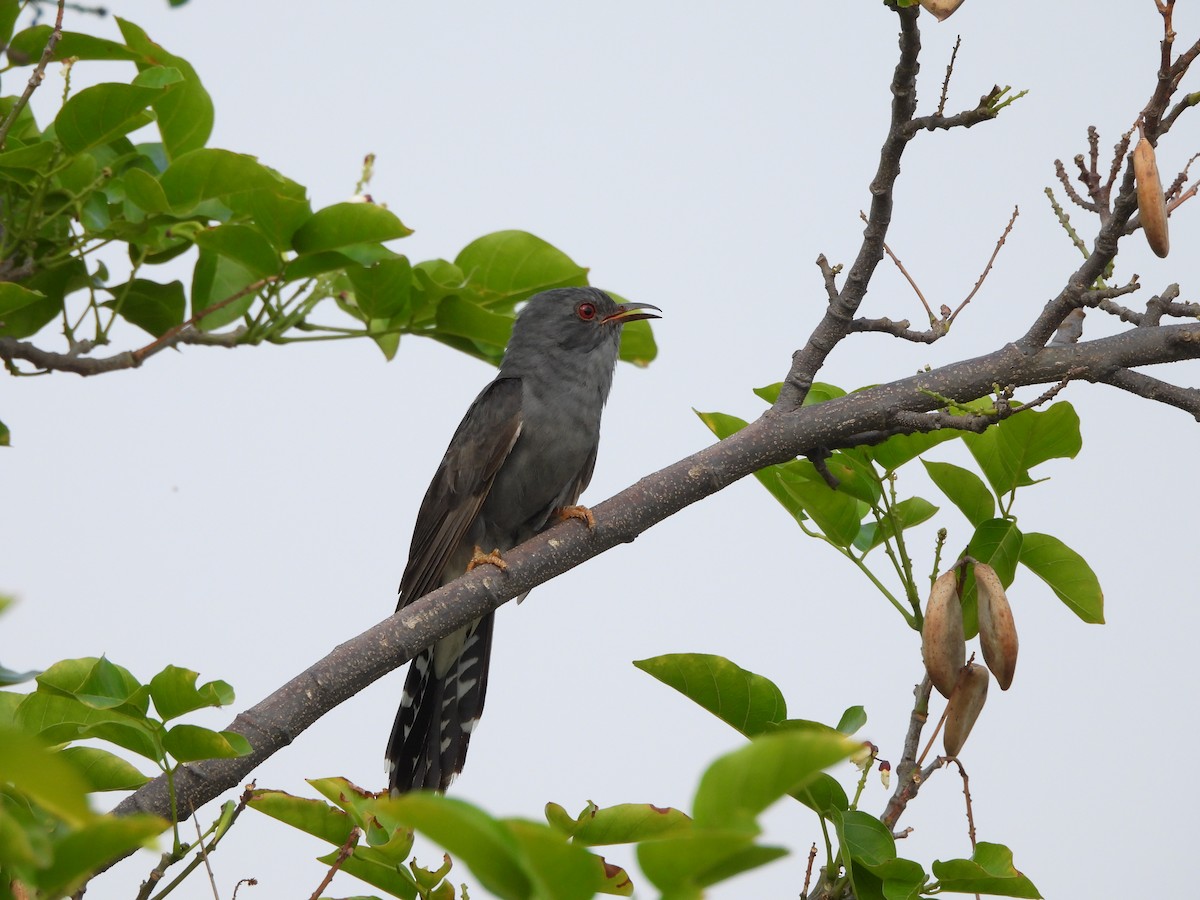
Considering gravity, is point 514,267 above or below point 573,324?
below

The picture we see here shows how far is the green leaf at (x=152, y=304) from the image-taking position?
362 cm

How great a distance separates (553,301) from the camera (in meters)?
5.06

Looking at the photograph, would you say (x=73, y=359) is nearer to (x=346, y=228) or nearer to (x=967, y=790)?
(x=346, y=228)

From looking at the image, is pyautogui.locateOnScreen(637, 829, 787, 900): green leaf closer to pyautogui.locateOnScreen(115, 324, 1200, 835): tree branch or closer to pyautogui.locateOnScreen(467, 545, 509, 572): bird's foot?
pyautogui.locateOnScreen(115, 324, 1200, 835): tree branch

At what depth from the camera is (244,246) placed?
3.17 meters

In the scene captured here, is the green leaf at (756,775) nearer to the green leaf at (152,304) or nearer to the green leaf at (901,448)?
the green leaf at (901,448)

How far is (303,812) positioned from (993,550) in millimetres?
1617

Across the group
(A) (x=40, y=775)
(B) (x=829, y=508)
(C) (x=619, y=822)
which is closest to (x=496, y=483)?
(B) (x=829, y=508)

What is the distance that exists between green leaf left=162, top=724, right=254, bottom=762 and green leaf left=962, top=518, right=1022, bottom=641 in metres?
1.59

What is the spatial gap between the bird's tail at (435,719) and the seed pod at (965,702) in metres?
2.60

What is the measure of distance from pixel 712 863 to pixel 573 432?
150 inches

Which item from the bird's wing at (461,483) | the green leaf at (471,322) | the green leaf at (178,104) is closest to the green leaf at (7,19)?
the green leaf at (178,104)

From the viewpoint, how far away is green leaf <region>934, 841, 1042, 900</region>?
83.1 inches

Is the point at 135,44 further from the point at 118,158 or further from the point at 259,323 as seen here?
the point at 259,323
